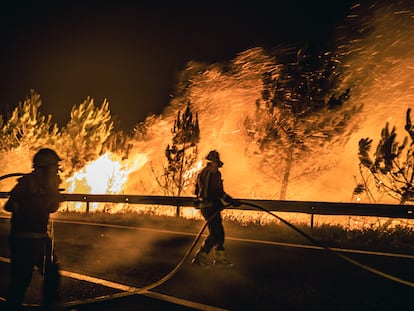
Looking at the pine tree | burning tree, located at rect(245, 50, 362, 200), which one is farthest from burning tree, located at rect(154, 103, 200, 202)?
burning tree, located at rect(245, 50, 362, 200)

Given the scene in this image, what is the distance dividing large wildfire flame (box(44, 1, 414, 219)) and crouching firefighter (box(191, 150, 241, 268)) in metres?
13.3

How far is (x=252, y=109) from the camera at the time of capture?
856 inches

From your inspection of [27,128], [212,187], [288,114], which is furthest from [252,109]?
[27,128]

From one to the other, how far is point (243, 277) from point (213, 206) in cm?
131

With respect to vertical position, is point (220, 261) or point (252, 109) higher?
point (252, 109)

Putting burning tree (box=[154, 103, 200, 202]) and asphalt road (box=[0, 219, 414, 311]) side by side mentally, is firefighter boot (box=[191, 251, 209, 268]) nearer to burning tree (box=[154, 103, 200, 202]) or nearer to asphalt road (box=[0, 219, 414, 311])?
asphalt road (box=[0, 219, 414, 311])

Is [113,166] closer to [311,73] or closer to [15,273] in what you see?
[311,73]

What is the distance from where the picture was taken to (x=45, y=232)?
4.32 m

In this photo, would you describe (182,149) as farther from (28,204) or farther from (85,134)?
(85,134)

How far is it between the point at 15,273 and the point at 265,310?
9.20ft

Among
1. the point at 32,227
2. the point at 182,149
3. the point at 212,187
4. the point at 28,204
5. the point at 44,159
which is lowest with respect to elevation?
the point at 32,227

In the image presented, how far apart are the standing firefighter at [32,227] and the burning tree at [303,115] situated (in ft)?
48.8

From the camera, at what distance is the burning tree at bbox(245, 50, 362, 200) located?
17.5 m

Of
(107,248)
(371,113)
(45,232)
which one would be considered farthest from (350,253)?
(371,113)
